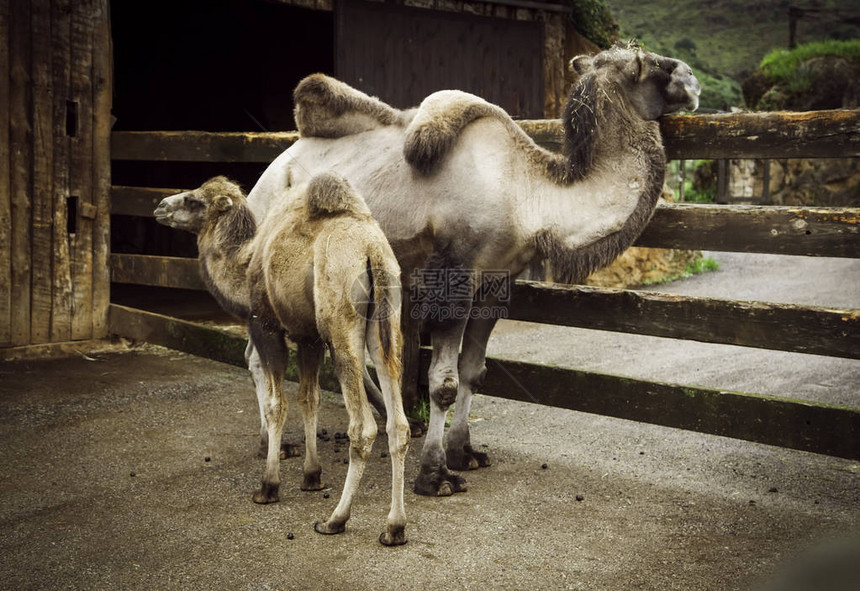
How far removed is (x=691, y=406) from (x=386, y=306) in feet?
6.19

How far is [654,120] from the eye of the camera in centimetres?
462

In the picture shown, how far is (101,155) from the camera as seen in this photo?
801cm

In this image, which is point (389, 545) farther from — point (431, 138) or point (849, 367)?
point (849, 367)

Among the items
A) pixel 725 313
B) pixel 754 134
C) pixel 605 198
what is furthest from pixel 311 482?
pixel 754 134

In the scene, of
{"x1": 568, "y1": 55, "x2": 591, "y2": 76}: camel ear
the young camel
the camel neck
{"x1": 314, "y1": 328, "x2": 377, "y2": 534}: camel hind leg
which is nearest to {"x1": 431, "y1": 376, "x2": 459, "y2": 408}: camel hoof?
the young camel

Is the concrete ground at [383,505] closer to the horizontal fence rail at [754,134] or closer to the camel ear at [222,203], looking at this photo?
the camel ear at [222,203]

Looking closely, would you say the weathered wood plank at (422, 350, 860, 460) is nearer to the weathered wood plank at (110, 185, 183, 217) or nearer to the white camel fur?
the white camel fur

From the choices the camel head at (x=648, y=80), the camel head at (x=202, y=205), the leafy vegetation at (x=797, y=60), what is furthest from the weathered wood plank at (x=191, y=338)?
the leafy vegetation at (x=797, y=60)

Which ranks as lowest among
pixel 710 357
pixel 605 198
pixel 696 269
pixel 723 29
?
pixel 710 357

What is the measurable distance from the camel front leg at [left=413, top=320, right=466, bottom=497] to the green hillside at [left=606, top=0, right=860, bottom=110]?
1067 inches

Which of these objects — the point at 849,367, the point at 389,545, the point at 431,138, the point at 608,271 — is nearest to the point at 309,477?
the point at 389,545

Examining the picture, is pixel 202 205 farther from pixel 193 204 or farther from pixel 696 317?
pixel 696 317

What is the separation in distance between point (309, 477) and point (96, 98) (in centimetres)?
481

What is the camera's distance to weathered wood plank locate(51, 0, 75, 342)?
7.57m
